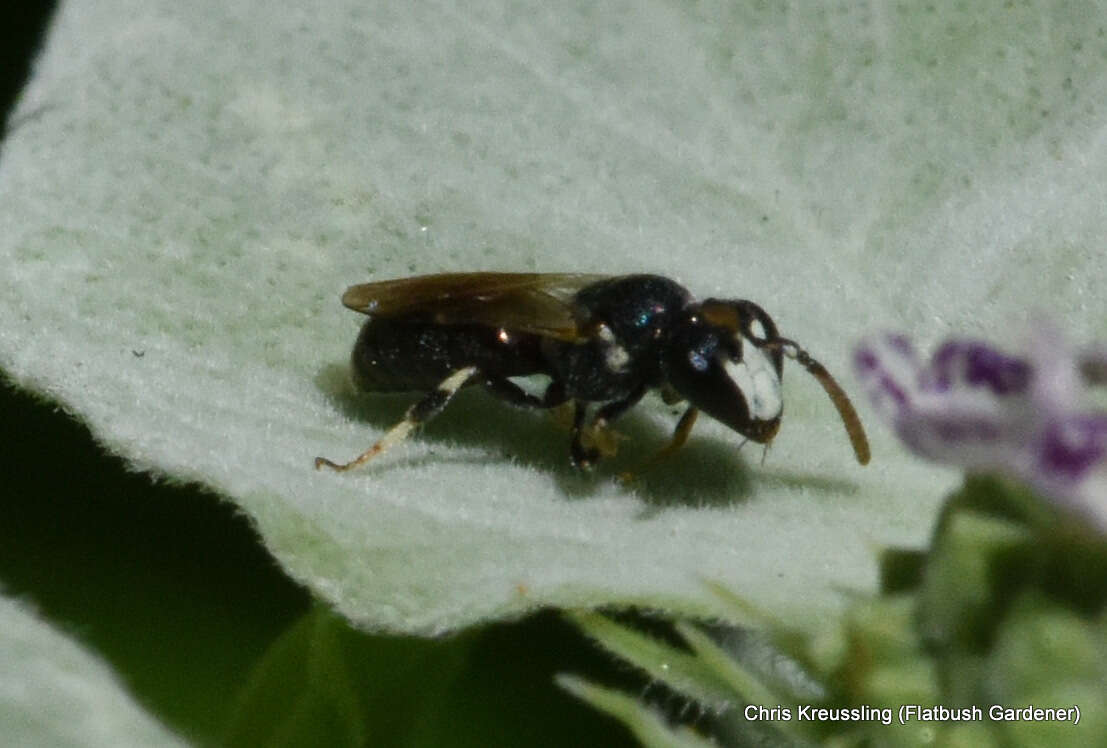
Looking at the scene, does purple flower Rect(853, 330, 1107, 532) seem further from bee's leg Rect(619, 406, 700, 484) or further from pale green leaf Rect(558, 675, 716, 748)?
bee's leg Rect(619, 406, 700, 484)

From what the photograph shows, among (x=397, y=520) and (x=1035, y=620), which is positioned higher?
(x=1035, y=620)

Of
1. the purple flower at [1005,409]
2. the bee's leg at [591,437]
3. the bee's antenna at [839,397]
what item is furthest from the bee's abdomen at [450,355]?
the purple flower at [1005,409]

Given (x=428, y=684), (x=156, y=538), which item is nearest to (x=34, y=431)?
(x=156, y=538)

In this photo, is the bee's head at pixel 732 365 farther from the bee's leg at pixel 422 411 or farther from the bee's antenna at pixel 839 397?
the bee's leg at pixel 422 411

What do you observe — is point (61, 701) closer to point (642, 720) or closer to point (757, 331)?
point (642, 720)

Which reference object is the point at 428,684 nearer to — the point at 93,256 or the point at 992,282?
the point at 93,256

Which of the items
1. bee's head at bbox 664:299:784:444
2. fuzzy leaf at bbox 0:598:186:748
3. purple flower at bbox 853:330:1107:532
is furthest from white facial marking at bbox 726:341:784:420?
fuzzy leaf at bbox 0:598:186:748
